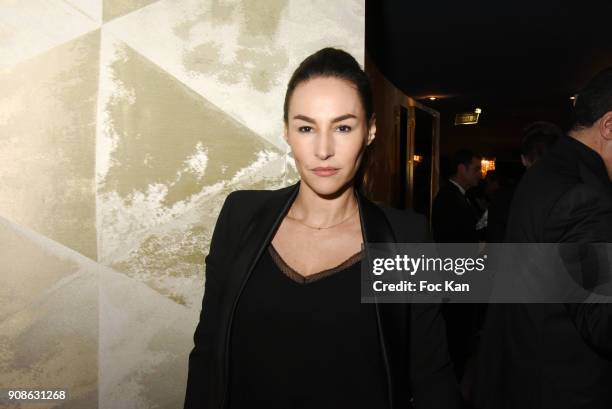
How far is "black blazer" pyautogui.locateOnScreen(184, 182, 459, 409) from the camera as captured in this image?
1.19 meters

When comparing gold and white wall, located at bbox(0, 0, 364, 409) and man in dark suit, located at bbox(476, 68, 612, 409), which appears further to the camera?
gold and white wall, located at bbox(0, 0, 364, 409)

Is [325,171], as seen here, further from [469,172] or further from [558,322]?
[469,172]

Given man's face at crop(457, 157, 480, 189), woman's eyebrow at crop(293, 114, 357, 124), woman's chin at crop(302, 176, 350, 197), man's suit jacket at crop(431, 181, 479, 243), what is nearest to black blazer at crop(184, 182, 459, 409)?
woman's chin at crop(302, 176, 350, 197)

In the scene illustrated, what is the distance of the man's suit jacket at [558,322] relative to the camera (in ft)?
4.75

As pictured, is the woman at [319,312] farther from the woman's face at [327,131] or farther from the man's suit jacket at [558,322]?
the man's suit jacket at [558,322]

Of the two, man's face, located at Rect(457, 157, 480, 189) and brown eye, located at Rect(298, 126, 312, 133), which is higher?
man's face, located at Rect(457, 157, 480, 189)

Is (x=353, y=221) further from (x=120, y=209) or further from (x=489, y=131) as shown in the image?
(x=489, y=131)

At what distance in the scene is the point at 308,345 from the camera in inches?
46.6

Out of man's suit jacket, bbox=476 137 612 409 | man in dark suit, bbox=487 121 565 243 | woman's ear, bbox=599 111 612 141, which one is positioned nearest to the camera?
man's suit jacket, bbox=476 137 612 409

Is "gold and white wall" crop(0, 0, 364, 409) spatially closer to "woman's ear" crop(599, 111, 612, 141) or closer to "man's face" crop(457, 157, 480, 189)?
"woman's ear" crop(599, 111, 612, 141)

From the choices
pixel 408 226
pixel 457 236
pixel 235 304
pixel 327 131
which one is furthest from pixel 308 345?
pixel 457 236

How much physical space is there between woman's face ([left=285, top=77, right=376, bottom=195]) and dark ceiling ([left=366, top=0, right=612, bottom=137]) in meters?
3.21

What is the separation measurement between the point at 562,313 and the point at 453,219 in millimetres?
2358

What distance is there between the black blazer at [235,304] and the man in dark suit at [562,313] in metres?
0.52
